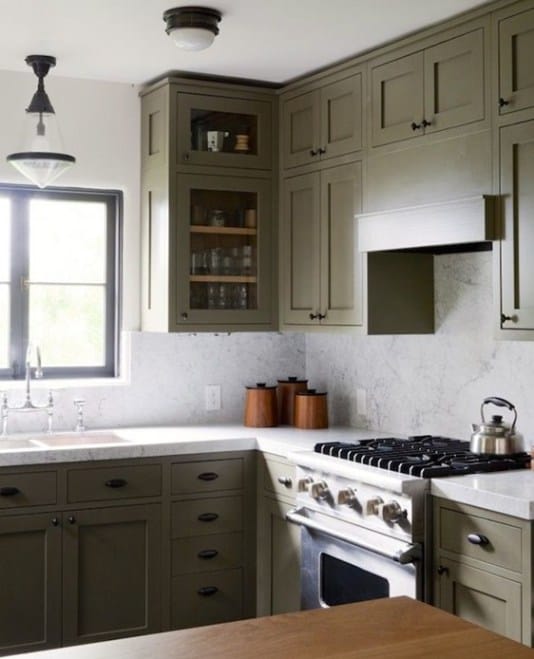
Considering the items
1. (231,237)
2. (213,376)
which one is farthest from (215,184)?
(213,376)

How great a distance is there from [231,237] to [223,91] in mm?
659

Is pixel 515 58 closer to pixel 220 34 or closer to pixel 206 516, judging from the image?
pixel 220 34

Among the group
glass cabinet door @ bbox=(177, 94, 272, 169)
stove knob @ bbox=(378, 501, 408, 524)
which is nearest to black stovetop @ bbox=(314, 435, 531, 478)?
stove knob @ bbox=(378, 501, 408, 524)

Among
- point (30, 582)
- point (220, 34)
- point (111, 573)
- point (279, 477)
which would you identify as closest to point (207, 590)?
point (111, 573)

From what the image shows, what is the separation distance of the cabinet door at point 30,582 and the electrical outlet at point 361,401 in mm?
1492

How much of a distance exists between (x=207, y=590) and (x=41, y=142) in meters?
2.02

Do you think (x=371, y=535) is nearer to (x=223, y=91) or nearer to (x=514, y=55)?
(x=514, y=55)

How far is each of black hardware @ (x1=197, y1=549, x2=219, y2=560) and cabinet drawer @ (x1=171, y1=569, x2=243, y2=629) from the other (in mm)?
73

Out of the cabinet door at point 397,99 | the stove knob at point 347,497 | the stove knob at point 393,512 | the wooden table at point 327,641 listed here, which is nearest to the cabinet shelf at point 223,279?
the cabinet door at point 397,99

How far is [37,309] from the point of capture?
4.30 meters

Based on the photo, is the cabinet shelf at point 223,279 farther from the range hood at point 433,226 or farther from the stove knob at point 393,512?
the stove knob at point 393,512

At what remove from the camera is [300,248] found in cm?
423

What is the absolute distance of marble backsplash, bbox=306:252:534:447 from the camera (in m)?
3.54

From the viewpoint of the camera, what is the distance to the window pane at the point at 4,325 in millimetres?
4234
